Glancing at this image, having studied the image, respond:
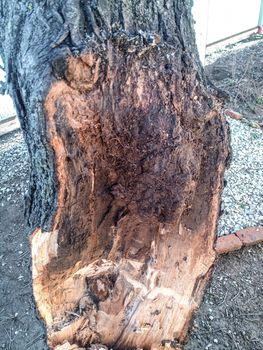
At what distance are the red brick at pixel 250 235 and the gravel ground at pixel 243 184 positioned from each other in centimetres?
6

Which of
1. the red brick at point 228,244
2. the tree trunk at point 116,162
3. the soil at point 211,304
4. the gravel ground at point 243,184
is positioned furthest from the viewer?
the gravel ground at point 243,184

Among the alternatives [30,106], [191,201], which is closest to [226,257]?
[191,201]

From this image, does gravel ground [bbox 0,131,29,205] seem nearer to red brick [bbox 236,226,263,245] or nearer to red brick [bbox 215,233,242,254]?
red brick [bbox 215,233,242,254]

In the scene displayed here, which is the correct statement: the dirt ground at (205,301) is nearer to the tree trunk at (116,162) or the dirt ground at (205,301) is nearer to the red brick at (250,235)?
the red brick at (250,235)

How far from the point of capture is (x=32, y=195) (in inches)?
49.6

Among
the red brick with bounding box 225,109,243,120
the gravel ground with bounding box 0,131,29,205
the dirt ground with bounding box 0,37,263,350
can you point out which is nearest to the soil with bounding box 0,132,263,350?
the dirt ground with bounding box 0,37,263,350

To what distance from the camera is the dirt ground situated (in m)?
1.95

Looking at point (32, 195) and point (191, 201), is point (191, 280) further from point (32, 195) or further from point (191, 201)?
point (32, 195)

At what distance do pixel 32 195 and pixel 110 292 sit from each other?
0.47 m

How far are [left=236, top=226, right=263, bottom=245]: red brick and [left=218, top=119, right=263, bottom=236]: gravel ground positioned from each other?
6cm

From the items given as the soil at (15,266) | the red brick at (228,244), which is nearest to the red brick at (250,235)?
the red brick at (228,244)

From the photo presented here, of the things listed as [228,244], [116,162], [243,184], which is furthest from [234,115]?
[116,162]

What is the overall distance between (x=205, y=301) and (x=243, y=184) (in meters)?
1.07

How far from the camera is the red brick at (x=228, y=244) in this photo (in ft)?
7.73
